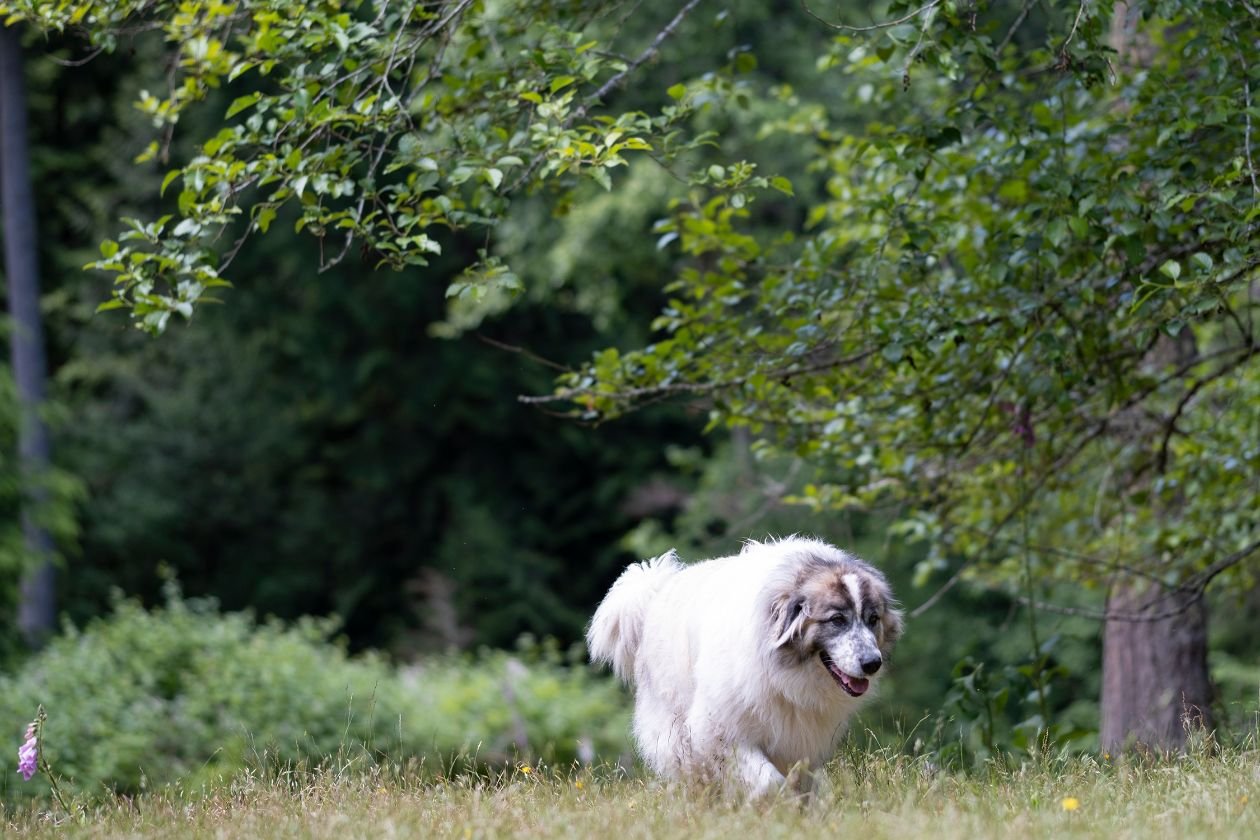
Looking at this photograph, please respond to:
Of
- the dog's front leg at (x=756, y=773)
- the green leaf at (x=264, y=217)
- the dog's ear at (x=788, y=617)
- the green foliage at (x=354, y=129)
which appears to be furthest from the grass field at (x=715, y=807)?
the green leaf at (x=264, y=217)

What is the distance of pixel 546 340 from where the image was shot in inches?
975

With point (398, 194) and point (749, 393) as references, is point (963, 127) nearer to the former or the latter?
point (749, 393)

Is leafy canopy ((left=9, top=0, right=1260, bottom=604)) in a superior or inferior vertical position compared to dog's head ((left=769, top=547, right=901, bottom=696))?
superior

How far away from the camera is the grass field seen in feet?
14.4

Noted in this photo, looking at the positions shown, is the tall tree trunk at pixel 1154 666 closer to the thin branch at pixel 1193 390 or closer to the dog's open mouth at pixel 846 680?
the thin branch at pixel 1193 390

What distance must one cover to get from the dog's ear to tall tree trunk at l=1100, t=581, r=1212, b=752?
4179 mm

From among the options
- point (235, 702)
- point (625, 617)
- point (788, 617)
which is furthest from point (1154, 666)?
point (235, 702)

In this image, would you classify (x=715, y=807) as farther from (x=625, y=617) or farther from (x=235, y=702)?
(x=235, y=702)

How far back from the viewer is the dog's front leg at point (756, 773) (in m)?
5.25

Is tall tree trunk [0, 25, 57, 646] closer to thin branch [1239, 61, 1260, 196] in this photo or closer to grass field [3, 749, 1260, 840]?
grass field [3, 749, 1260, 840]

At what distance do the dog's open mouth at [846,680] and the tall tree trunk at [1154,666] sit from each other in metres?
4.02

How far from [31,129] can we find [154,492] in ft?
20.6

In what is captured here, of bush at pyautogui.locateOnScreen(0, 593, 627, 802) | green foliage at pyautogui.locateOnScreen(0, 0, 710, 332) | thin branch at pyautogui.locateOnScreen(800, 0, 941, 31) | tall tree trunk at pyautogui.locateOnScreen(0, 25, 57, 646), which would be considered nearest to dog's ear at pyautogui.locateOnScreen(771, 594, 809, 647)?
green foliage at pyautogui.locateOnScreen(0, 0, 710, 332)

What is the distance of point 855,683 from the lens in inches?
219
